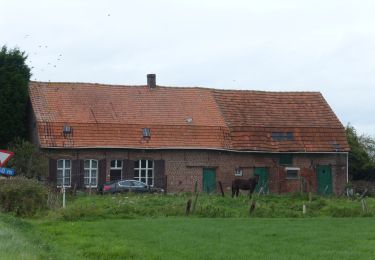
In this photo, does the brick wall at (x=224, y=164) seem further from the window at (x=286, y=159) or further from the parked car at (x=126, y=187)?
the parked car at (x=126, y=187)

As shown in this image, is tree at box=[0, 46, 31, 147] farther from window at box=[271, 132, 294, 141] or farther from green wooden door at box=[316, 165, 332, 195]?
green wooden door at box=[316, 165, 332, 195]

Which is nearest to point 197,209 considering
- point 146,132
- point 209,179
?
point 146,132

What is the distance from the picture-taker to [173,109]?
5038 cm

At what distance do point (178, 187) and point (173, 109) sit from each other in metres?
6.01

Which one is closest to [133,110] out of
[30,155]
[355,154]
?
[30,155]

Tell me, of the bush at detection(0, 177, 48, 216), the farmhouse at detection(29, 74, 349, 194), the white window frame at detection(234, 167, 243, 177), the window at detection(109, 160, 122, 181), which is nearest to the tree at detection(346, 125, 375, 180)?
the farmhouse at detection(29, 74, 349, 194)

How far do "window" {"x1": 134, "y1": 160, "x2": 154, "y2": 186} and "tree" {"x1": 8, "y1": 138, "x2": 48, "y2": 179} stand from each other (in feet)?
19.8

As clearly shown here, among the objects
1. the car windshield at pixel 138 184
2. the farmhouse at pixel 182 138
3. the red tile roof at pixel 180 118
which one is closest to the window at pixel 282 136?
the farmhouse at pixel 182 138

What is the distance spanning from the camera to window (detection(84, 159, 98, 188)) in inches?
1795

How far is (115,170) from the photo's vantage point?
46281 mm

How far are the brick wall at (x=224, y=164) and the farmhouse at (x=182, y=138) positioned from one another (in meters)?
0.06

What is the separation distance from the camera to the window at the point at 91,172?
1795 inches

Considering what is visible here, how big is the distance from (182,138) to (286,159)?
285 inches

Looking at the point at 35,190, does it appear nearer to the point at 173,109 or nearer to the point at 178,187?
the point at 178,187
